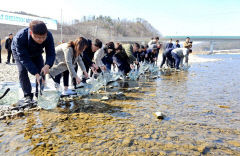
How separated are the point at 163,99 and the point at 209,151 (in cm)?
235

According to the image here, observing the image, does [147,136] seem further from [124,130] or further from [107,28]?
[107,28]

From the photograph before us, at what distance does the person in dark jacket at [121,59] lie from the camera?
6.47 m

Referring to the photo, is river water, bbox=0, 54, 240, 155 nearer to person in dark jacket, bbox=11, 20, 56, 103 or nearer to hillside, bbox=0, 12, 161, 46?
person in dark jacket, bbox=11, 20, 56, 103

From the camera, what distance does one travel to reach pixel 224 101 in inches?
181

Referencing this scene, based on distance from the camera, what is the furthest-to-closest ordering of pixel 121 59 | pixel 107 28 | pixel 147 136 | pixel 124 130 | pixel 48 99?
1. pixel 107 28
2. pixel 121 59
3. pixel 48 99
4. pixel 124 130
5. pixel 147 136

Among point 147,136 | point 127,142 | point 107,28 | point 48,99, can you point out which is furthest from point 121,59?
point 107,28

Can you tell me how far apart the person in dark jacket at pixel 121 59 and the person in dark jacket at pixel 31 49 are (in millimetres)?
3190

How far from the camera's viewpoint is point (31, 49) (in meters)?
3.28

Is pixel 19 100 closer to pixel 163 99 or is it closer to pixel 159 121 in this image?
pixel 159 121

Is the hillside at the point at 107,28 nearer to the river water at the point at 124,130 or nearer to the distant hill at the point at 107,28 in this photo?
the distant hill at the point at 107,28

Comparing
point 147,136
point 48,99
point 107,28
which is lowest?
point 147,136

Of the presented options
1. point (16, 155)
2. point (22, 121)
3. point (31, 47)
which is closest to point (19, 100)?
point (22, 121)

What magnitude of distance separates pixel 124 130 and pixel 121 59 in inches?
163

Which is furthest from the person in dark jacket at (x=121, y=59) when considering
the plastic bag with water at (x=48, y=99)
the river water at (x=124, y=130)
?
the plastic bag with water at (x=48, y=99)
